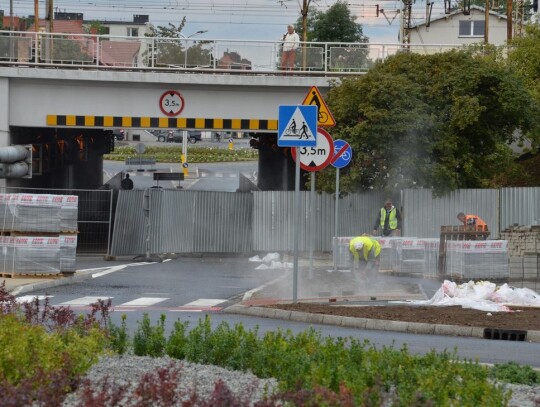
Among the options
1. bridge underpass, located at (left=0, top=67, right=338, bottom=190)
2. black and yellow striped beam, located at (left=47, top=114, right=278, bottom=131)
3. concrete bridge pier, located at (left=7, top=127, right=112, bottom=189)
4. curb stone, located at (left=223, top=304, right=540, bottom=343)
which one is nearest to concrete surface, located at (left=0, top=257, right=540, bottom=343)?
curb stone, located at (left=223, top=304, right=540, bottom=343)

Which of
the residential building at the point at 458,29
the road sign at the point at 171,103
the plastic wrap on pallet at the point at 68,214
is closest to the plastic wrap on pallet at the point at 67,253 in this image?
the plastic wrap on pallet at the point at 68,214

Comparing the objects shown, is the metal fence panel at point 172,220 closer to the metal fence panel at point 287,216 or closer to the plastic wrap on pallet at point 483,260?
Result: the metal fence panel at point 287,216

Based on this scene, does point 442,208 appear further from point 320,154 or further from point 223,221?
point 320,154

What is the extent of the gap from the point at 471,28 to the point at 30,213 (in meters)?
72.2

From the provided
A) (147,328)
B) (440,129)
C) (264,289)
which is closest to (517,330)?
(147,328)

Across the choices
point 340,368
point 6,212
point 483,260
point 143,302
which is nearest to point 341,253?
point 483,260

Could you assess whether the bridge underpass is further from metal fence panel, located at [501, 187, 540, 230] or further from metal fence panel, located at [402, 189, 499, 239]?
metal fence panel, located at [501, 187, 540, 230]

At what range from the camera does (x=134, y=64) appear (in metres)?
36.1

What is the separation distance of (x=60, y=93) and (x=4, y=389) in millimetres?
29922

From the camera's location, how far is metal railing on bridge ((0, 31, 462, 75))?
118ft

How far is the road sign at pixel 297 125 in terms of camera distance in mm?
18328

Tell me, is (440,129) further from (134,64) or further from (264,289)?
(264,289)

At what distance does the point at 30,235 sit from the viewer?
24891 mm

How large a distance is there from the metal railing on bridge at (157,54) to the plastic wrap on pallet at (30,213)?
11.6 m
